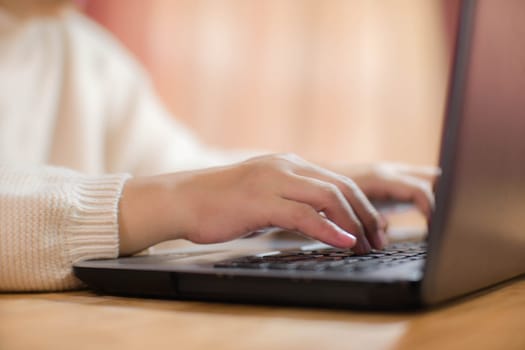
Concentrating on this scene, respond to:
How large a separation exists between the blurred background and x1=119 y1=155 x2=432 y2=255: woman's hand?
75.2 inches

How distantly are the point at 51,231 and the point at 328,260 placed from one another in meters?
0.24

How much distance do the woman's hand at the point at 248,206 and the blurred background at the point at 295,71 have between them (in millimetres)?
1911

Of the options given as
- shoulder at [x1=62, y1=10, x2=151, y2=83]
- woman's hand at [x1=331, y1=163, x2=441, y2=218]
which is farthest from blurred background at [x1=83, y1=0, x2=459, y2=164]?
woman's hand at [x1=331, y1=163, x2=441, y2=218]

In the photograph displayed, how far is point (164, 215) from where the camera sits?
61 centimetres

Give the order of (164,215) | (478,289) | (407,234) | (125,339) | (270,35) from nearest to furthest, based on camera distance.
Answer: (125,339) < (478,289) < (164,215) < (407,234) < (270,35)

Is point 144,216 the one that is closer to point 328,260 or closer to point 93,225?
point 93,225

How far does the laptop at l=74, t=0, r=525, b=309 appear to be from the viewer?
399 millimetres

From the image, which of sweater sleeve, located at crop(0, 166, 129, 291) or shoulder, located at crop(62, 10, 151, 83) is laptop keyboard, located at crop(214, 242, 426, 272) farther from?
shoulder, located at crop(62, 10, 151, 83)

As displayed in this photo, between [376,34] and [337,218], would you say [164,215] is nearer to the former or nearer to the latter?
[337,218]

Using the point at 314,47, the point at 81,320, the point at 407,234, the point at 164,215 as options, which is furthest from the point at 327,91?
the point at 81,320

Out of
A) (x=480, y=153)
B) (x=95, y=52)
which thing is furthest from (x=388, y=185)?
(x=95, y=52)

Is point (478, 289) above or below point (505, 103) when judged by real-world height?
below

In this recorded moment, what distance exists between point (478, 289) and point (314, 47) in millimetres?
2152

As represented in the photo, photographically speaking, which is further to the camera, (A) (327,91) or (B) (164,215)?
(A) (327,91)
